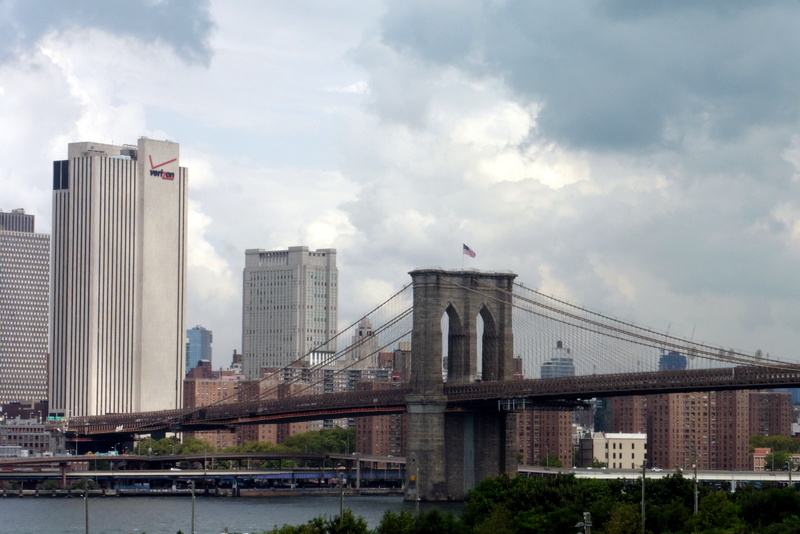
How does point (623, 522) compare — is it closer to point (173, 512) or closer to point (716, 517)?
point (716, 517)

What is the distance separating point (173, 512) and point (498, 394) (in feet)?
85.1

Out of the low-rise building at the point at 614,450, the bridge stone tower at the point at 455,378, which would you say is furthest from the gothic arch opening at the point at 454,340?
the low-rise building at the point at 614,450

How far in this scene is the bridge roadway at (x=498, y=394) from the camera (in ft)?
344

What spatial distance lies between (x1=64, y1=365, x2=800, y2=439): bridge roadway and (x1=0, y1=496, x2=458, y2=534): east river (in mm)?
7439

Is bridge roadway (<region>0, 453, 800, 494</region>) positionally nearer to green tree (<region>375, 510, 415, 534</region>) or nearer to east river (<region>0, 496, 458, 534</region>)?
east river (<region>0, 496, 458, 534</region>)

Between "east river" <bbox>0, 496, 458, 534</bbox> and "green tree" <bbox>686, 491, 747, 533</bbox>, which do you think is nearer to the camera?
"green tree" <bbox>686, 491, 747, 533</bbox>

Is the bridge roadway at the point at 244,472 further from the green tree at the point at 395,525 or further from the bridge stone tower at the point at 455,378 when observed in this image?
the green tree at the point at 395,525

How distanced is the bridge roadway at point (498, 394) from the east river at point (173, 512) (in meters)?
7.44

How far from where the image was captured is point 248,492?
15625 cm

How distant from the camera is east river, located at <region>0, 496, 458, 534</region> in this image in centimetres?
10175

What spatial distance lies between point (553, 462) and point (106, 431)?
51.0 metres

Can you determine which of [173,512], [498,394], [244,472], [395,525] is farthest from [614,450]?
[395,525]

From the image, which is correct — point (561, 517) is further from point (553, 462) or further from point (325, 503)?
point (553, 462)

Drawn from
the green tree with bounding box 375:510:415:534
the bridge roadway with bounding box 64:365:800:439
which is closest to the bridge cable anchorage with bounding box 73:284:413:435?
the bridge roadway with bounding box 64:365:800:439
